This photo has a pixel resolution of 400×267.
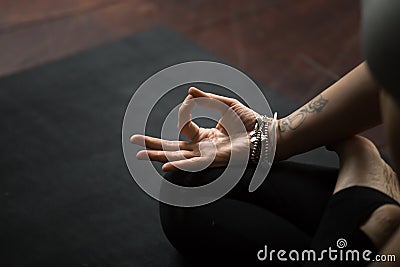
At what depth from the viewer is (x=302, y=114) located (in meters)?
1.42

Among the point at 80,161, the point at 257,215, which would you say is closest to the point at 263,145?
the point at 257,215

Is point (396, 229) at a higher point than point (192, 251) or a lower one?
higher

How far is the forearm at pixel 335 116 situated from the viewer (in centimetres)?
133

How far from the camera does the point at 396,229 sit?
120 centimetres

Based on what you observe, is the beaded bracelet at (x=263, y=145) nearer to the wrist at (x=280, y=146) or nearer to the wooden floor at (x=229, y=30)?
the wrist at (x=280, y=146)

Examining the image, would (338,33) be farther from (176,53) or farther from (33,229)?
(33,229)

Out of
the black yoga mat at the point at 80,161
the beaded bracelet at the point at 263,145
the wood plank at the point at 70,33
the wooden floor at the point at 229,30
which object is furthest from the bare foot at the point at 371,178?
the wood plank at the point at 70,33

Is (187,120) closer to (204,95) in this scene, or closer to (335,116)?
(204,95)

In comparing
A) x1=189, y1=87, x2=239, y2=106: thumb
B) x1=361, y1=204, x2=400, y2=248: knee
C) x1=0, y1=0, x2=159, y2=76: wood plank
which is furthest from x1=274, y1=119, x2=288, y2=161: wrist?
x1=0, y1=0, x2=159, y2=76: wood plank

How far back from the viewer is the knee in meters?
1.21

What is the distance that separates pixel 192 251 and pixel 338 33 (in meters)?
1.34

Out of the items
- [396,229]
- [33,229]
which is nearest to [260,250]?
[396,229]

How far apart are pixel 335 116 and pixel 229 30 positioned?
1235 millimetres

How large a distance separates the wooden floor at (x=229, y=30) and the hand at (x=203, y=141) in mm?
784
